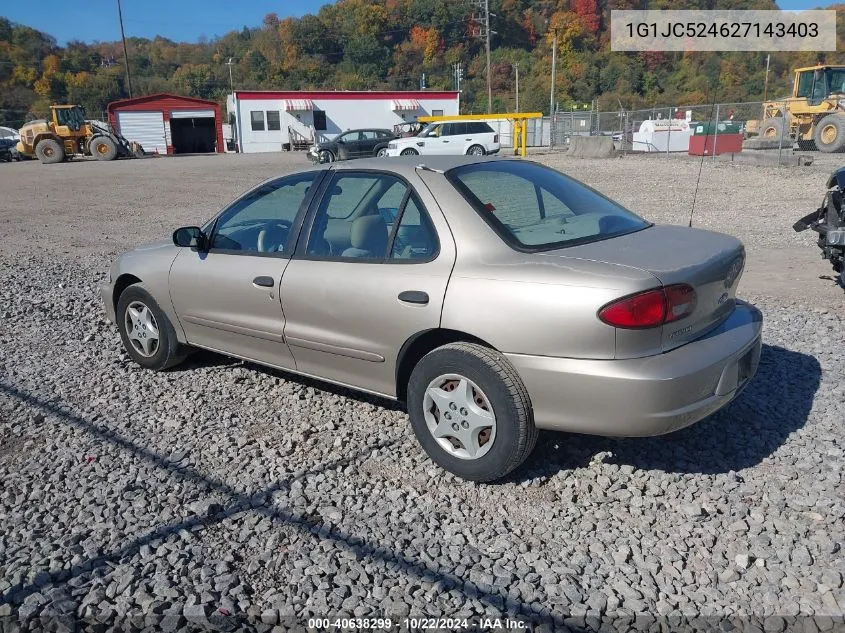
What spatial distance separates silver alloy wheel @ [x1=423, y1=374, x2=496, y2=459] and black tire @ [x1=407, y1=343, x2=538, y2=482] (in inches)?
1.1

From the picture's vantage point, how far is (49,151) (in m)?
35.7

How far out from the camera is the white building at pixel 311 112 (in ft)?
168

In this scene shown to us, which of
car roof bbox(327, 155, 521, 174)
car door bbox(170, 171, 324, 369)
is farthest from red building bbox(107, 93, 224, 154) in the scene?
car roof bbox(327, 155, 521, 174)

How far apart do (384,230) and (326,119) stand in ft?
170

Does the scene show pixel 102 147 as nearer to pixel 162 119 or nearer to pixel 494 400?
pixel 162 119

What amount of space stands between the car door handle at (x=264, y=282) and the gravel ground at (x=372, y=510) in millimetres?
842

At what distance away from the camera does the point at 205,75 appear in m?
102

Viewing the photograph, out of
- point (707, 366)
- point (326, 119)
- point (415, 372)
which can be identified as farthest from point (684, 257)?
point (326, 119)

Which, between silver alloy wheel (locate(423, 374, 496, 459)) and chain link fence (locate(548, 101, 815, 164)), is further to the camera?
chain link fence (locate(548, 101, 815, 164))

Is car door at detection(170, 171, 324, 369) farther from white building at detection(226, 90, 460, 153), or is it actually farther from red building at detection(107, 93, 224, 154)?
red building at detection(107, 93, 224, 154)

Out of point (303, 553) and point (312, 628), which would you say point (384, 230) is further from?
point (312, 628)

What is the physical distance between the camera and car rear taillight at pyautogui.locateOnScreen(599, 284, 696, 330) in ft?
9.77

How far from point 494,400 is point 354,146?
33.5 metres

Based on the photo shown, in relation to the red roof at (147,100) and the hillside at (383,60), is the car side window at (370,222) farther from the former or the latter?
the hillside at (383,60)
